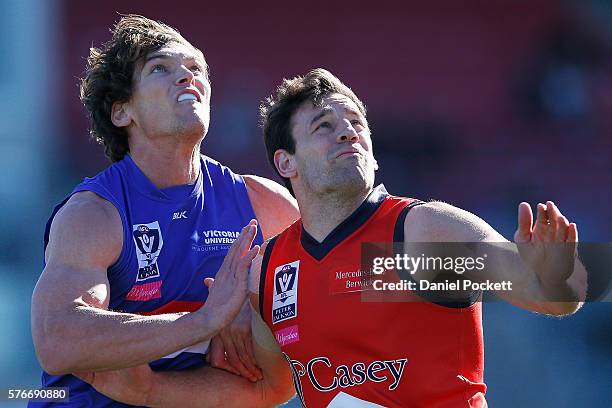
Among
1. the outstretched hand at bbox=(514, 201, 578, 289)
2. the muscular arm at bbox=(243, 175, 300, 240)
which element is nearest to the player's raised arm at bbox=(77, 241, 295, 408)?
the muscular arm at bbox=(243, 175, 300, 240)

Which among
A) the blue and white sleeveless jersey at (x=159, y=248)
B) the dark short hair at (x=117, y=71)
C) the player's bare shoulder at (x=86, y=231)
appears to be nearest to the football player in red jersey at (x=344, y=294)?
the blue and white sleeveless jersey at (x=159, y=248)

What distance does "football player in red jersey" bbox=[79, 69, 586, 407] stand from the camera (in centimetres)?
346

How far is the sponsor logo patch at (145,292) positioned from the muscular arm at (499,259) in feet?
3.74

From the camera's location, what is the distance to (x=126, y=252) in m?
4.15

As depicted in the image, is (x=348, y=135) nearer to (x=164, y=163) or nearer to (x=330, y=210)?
(x=330, y=210)

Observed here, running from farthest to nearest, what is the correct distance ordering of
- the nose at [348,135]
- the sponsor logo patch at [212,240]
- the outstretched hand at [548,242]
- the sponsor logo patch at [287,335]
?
the sponsor logo patch at [212,240]
the nose at [348,135]
the sponsor logo patch at [287,335]
the outstretched hand at [548,242]

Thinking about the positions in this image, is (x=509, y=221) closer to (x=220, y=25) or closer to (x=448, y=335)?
(x=220, y=25)

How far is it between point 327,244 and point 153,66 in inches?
45.9

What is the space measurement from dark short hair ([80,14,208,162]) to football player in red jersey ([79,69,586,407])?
608mm

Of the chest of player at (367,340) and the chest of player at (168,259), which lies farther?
the chest of player at (168,259)

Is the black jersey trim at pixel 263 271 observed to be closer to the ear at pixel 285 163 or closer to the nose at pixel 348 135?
the ear at pixel 285 163

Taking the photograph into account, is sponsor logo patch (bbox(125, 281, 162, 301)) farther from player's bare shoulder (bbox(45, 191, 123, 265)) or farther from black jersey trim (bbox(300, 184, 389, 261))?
black jersey trim (bbox(300, 184, 389, 261))

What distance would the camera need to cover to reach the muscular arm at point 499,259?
331 centimetres

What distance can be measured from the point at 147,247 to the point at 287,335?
727 mm
